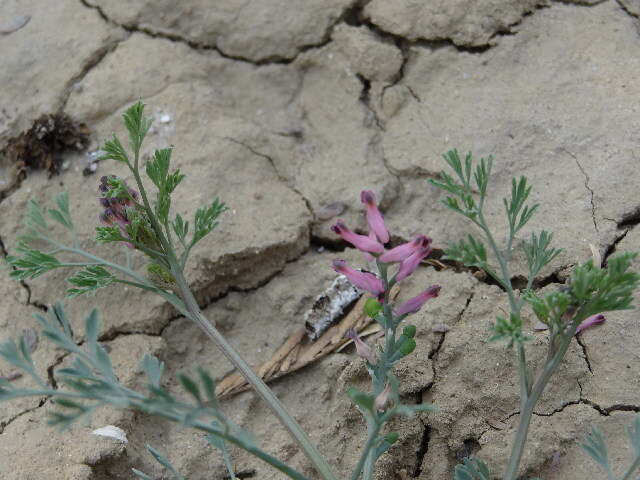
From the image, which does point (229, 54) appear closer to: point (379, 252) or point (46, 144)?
point (46, 144)

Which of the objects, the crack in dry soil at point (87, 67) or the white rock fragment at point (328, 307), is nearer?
the white rock fragment at point (328, 307)

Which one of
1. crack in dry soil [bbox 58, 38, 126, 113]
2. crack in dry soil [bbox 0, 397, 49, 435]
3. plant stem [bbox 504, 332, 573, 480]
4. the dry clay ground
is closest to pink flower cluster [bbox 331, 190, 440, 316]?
plant stem [bbox 504, 332, 573, 480]

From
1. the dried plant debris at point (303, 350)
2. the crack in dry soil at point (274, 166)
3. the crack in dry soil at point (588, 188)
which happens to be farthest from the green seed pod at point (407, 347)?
the crack in dry soil at point (274, 166)

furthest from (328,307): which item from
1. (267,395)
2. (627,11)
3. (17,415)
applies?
(627,11)

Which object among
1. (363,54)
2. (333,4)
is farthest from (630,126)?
(333,4)

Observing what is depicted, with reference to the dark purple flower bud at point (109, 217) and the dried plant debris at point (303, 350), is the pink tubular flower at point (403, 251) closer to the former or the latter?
the dried plant debris at point (303, 350)

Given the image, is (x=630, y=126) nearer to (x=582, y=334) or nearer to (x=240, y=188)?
(x=582, y=334)
